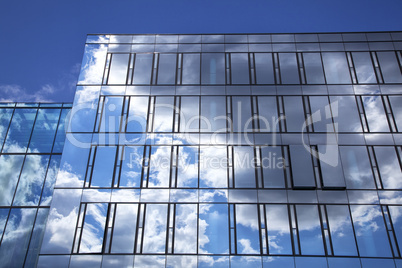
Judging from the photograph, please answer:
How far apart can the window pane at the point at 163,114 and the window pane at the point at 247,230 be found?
7461mm

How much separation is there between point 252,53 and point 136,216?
15.1 meters

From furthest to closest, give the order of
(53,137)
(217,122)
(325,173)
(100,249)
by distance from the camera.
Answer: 1. (53,137)
2. (217,122)
3. (325,173)
4. (100,249)

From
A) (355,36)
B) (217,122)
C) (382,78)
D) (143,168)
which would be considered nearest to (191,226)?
(143,168)

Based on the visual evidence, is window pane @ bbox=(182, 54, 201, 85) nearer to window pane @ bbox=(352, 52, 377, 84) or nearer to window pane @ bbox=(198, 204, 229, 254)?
window pane @ bbox=(198, 204, 229, 254)

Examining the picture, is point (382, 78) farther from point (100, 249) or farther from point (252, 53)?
point (100, 249)

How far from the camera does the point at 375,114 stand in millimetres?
22891

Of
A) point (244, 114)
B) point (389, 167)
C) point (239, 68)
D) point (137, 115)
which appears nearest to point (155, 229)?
point (137, 115)

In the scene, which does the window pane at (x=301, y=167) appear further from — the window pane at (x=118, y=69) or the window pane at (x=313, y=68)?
the window pane at (x=118, y=69)

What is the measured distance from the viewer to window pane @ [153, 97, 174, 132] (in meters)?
23.0

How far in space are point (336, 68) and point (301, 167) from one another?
8.83 m

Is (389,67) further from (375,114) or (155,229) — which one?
(155,229)

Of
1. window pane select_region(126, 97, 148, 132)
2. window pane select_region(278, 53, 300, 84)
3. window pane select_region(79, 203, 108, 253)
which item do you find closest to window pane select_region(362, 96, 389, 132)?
window pane select_region(278, 53, 300, 84)

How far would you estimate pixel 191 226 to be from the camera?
19812mm

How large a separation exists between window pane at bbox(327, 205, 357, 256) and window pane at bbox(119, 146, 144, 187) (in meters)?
12.2
